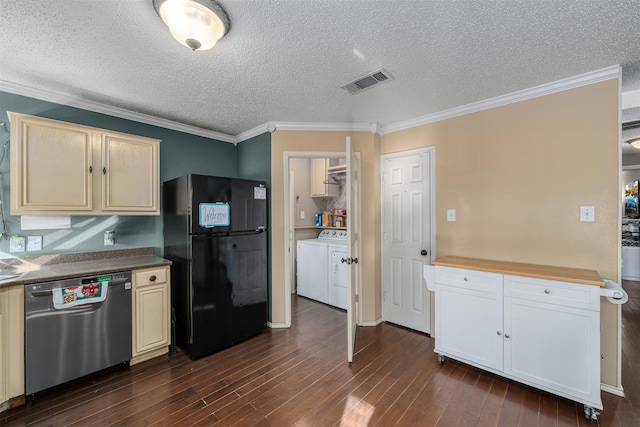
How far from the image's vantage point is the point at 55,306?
1931 mm

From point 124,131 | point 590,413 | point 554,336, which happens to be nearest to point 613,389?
point 590,413

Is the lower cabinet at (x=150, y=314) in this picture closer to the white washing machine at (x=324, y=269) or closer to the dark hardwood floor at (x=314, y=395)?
the dark hardwood floor at (x=314, y=395)

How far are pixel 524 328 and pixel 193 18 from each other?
2.94 m

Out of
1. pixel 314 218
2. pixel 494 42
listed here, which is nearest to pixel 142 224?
pixel 314 218

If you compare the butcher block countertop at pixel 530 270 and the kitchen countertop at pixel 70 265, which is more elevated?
the kitchen countertop at pixel 70 265

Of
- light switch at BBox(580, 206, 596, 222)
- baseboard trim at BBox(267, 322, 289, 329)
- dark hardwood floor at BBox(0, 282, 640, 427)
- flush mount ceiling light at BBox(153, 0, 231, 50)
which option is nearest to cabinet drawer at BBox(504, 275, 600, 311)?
light switch at BBox(580, 206, 596, 222)

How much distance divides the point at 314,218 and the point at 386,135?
6.71ft

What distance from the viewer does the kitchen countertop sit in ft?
6.28

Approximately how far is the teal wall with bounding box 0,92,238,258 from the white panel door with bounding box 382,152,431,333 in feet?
5.35

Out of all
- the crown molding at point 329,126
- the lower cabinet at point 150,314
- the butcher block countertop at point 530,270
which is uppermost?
the crown molding at point 329,126

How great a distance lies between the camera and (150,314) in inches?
95.0

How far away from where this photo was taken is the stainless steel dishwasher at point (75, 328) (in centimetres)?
186

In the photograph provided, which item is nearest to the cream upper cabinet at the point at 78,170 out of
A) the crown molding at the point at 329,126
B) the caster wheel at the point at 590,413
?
the crown molding at the point at 329,126

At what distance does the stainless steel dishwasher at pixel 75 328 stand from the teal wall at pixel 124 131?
25.1 inches
